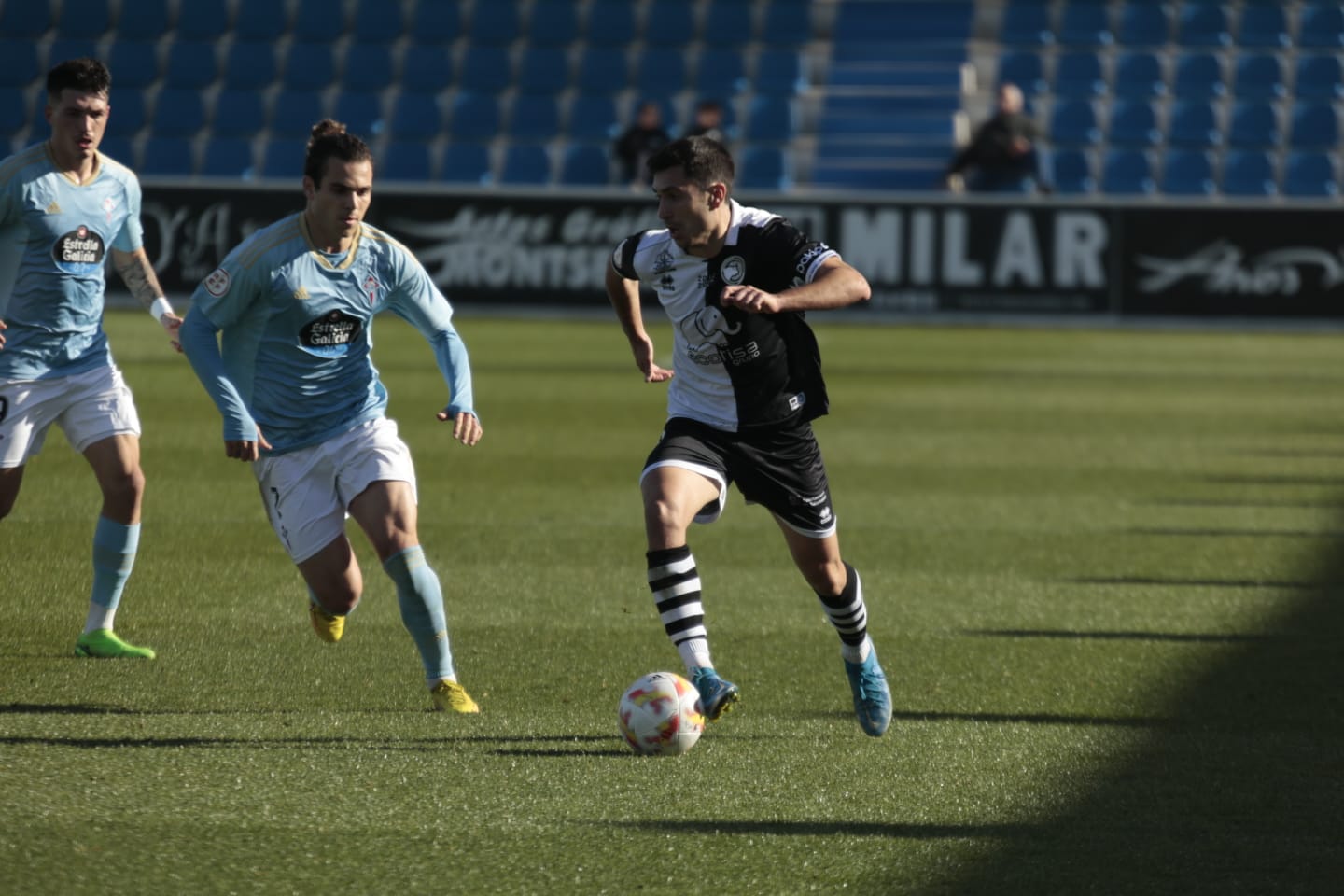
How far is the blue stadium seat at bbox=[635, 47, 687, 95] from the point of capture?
27594 mm

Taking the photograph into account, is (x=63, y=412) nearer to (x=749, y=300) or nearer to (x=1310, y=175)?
(x=749, y=300)

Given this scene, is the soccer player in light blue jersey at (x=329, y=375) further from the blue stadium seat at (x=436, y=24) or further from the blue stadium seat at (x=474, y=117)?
the blue stadium seat at (x=436, y=24)

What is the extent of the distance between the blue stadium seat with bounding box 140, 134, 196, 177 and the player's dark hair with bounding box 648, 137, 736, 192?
870 inches

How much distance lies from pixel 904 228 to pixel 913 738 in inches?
693

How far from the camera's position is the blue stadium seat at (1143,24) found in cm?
2786

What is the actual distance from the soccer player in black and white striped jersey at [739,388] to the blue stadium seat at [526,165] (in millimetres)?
20572

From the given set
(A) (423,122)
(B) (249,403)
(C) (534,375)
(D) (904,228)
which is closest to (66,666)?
(B) (249,403)

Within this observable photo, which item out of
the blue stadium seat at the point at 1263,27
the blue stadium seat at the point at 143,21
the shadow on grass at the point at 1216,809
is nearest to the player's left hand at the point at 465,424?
the shadow on grass at the point at 1216,809

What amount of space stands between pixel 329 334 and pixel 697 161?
1.33 m

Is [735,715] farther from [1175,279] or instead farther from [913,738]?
[1175,279]

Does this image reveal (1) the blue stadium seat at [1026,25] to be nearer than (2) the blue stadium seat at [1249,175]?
No

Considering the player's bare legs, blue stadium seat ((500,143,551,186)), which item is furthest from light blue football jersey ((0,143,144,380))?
blue stadium seat ((500,143,551,186))

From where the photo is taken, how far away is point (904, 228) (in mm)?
23000

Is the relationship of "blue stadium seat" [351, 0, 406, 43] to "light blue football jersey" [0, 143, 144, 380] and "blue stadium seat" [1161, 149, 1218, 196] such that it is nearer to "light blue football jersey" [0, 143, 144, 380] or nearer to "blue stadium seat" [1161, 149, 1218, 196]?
"blue stadium seat" [1161, 149, 1218, 196]
